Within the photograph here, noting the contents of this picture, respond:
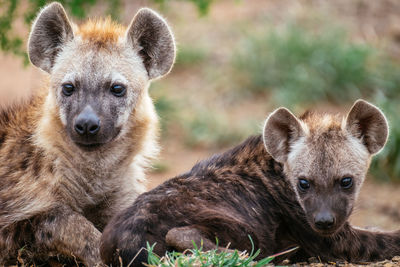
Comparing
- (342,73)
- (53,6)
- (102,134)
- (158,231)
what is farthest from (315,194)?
(342,73)

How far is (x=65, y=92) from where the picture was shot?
17.4 feet

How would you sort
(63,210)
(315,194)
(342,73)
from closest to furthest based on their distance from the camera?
(315,194)
(63,210)
(342,73)

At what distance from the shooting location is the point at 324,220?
4.68m

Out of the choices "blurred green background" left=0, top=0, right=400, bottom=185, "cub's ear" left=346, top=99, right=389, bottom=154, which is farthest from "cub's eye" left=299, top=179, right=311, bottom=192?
"blurred green background" left=0, top=0, right=400, bottom=185

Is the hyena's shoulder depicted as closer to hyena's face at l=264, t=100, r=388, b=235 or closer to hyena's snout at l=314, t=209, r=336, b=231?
hyena's face at l=264, t=100, r=388, b=235

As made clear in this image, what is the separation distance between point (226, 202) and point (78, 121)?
114cm

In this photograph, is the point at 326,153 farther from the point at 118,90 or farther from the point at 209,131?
the point at 209,131

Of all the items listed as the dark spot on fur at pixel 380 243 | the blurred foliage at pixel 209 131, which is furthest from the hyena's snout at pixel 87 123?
the blurred foliage at pixel 209 131

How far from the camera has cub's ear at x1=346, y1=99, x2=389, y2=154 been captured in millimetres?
5094

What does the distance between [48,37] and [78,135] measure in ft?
3.15

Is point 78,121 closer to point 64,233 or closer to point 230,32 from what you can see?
point 64,233

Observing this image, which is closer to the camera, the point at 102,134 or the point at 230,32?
the point at 102,134

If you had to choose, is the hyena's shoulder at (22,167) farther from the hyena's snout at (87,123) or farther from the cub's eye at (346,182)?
the cub's eye at (346,182)

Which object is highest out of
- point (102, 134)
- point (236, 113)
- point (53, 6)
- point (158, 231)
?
point (53, 6)
